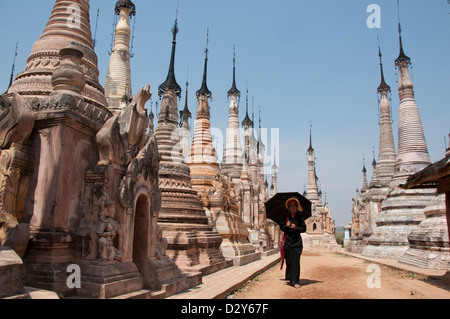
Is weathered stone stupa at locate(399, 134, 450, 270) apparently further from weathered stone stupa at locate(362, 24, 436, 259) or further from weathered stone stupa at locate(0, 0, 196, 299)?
weathered stone stupa at locate(0, 0, 196, 299)

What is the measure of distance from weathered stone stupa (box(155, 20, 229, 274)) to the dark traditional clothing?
10.6 ft

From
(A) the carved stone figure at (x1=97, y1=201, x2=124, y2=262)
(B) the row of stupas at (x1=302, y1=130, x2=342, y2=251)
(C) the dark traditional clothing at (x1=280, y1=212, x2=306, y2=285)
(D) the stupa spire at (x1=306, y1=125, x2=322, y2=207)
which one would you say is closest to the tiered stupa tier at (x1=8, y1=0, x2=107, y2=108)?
(A) the carved stone figure at (x1=97, y1=201, x2=124, y2=262)

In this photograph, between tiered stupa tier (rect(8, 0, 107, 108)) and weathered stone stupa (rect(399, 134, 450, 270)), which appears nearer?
tiered stupa tier (rect(8, 0, 107, 108))

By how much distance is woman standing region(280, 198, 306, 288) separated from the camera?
875cm

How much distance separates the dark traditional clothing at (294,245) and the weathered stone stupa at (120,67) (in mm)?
13366

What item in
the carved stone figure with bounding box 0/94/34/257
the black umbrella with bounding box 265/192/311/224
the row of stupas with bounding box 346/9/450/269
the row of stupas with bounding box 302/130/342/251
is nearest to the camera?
the carved stone figure with bounding box 0/94/34/257

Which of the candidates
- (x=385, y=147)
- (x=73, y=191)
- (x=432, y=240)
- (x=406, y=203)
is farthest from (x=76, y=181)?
(x=385, y=147)

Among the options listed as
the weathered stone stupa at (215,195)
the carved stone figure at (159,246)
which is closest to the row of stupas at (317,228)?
the weathered stone stupa at (215,195)

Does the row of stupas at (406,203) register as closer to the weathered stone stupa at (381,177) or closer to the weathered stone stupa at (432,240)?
the weathered stone stupa at (432,240)

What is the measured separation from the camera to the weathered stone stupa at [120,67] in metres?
20.2

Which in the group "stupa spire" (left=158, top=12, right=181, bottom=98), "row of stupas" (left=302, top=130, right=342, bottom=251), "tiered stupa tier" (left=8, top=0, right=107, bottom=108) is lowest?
"row of stupas" (left=302, top=130, right=342, bottom=251)

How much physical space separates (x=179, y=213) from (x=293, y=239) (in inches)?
189

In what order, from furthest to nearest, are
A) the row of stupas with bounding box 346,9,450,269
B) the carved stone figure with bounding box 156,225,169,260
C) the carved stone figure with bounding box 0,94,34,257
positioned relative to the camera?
the row of stupas with bounding box 346,9,450,269, the carved stone figure with bounding box 156,225,169,260, the carved stone figure with bounding box 0,94,34,257

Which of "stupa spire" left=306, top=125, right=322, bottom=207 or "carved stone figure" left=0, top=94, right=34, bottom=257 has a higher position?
"stupa spire" left=306, top=125, right=322, bottom=207
